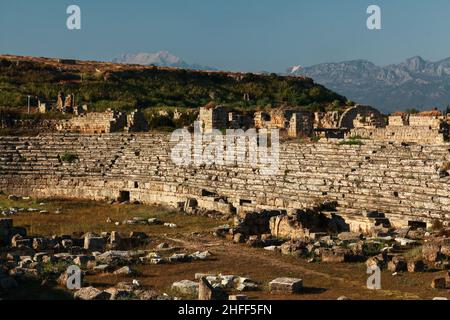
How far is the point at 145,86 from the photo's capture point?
64.0 meters

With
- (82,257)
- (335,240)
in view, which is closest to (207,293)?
(82,257)

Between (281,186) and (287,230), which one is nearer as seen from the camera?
(287,230)

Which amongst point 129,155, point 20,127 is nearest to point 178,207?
point 129,155

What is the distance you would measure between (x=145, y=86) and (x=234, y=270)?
5017cm

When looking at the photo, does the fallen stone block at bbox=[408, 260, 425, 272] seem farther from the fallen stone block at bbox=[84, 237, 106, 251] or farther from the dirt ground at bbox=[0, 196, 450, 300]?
the fallen stone block at bbox=[84, 237, 106, 251]

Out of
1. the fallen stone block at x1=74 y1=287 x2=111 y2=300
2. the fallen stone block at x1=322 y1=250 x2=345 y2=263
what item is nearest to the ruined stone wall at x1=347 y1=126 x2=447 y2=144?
the fallen stone block at x1=322 y1=250 x2=345 y2=263

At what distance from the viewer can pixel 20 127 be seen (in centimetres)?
3791

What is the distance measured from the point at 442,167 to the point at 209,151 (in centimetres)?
1097

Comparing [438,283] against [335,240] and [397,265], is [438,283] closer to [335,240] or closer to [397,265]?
[397,265]

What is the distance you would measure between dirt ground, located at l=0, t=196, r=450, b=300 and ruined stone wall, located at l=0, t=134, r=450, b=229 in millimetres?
2936

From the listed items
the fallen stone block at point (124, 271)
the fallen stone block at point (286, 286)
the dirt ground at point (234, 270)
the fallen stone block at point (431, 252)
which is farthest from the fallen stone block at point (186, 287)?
the fallen stone block at point (431, 252)

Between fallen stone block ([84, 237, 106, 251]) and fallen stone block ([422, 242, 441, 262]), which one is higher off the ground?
fallen stone block ([422, 242, 441, 262])

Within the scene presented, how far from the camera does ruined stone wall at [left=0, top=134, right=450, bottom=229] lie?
20953 millimetres

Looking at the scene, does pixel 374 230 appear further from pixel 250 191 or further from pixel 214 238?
pixel 250 191
